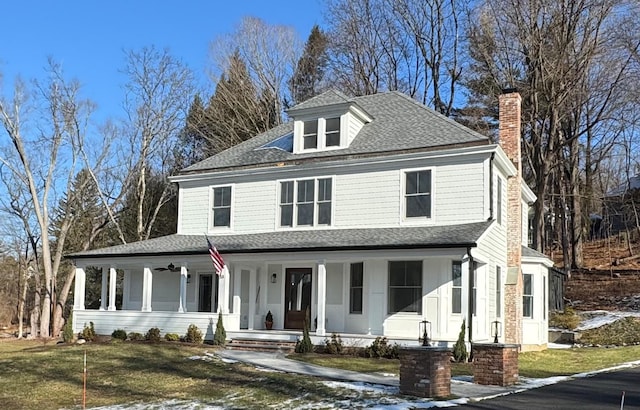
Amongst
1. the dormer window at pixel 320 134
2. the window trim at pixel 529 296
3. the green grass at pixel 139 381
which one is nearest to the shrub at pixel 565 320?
the window trim at pixel 529 296

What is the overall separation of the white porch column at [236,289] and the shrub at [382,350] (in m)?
5.07

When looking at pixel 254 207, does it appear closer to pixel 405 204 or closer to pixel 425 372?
pixel 405 204

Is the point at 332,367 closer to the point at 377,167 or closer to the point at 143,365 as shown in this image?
the point at 143,365

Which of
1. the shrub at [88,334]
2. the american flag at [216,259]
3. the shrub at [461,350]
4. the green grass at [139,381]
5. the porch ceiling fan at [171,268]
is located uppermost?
the american flag at [216,259]

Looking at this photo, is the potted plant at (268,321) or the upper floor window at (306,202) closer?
the potted plant at (268,321)

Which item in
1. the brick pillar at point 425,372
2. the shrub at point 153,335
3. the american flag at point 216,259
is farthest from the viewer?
the shrub at point 153,335

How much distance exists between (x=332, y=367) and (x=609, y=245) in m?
31.6

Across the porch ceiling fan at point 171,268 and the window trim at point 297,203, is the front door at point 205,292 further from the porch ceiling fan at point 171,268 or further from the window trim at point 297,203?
the window trim at point 297,203

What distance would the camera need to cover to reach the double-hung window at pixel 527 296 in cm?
2231

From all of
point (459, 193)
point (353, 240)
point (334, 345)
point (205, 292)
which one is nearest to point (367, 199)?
point (353, 240)

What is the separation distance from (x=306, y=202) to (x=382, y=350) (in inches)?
246

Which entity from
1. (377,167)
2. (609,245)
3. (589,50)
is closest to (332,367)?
(377,167)

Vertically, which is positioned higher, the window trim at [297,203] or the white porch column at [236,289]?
the window trim at [297,203]

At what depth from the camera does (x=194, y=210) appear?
2420 cm
